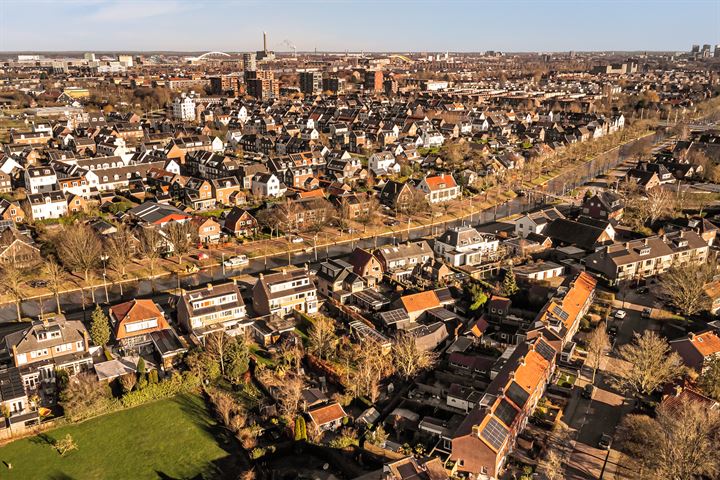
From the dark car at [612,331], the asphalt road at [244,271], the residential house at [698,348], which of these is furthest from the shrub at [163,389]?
the residential house at [698,348]

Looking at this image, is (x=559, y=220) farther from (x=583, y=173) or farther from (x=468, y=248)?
(x=583, y=173)

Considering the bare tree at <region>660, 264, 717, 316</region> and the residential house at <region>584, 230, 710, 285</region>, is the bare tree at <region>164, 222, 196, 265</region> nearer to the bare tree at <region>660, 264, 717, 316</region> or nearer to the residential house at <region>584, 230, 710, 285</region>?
the residential house at <region>584, 230, 710, 285</region>

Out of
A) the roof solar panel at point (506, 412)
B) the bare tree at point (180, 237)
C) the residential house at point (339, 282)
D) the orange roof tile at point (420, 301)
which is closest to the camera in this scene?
the roof solar panel at point (506, 412)

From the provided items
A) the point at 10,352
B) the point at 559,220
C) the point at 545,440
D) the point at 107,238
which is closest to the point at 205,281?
the point at 107,238

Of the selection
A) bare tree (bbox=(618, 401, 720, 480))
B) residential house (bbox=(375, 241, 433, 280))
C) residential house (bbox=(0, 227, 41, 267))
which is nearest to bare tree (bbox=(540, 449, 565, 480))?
bare tree (bbox=(618, 401, 720, 480))

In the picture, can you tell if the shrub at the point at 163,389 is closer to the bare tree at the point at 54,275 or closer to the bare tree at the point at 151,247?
the bare tree at the point at 54,275

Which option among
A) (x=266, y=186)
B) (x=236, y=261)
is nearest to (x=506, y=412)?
(x=236, y=261)
